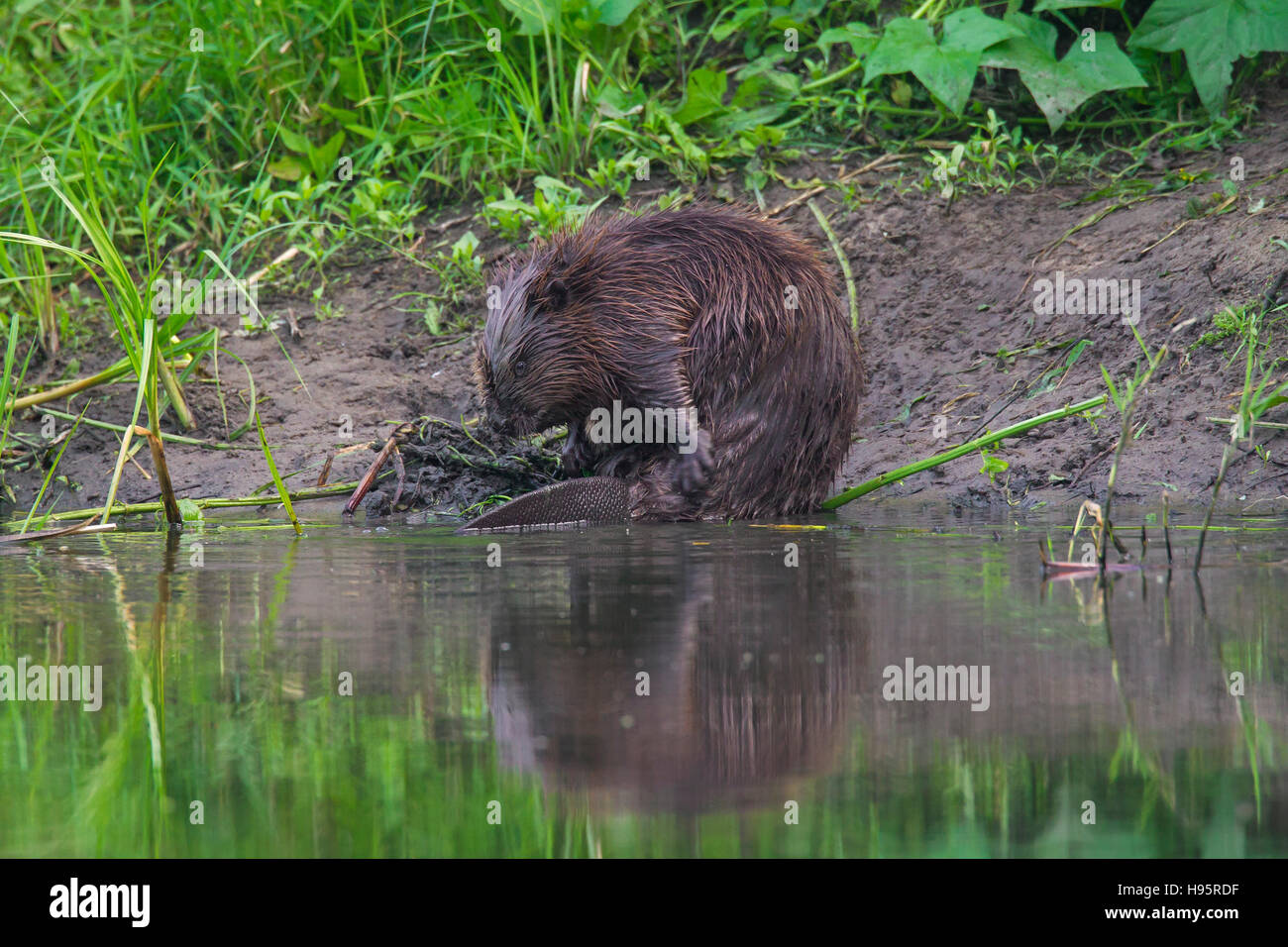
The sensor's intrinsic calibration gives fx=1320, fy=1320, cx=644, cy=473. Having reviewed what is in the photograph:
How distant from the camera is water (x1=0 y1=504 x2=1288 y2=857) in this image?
159 cm

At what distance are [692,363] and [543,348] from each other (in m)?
0.55

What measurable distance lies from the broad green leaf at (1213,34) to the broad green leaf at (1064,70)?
205 millimetres

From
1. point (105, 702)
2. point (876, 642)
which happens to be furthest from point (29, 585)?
point (876, 642)

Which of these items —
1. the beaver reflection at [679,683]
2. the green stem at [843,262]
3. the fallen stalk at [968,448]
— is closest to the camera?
the beaver reflection at [679,683]

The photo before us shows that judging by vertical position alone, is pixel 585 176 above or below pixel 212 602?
above

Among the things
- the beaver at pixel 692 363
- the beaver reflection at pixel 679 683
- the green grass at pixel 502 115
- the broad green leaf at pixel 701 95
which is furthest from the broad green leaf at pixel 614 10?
the beaver reflection at pixel 679 683

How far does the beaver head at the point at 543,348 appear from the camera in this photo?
16.0 feet

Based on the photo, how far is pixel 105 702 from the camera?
7.06 ft

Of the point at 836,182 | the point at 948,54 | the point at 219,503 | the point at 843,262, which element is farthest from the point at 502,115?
the point at 219,503

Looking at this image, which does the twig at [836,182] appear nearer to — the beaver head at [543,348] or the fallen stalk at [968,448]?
the beaver head at [543,348]

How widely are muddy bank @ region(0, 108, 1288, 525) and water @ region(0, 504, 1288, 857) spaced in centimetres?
155

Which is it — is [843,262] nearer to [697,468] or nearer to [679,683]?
[697,468]
